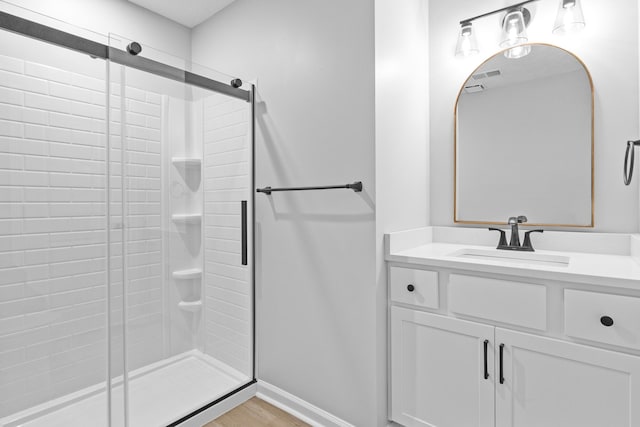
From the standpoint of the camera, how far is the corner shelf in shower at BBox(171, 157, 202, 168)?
66.9 inches

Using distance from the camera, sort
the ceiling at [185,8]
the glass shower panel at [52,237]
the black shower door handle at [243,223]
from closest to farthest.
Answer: the glass shower panel at [52,237] < the black shower door handle at [243,223] < the ceiling at [185,8]

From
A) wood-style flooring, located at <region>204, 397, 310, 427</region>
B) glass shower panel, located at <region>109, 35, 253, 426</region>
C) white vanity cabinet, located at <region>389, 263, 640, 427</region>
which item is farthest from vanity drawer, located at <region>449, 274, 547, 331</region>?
glass shower panel, located at <region>109, 35, 253, 426</region>

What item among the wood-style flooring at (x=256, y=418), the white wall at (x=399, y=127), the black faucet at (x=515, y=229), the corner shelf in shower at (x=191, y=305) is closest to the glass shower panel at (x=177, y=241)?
the corner shelf in shower at (x=191, y=305)

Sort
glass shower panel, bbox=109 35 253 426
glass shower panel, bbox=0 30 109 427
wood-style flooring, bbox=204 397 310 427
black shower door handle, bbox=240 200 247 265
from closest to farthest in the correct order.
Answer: glass shower panel, bbox=0 30 109 427 < glass shower panel, bbox=109 35 253 426 < wood-style flooring, bbox=204 397 310 427 < black shower door handle, bbox=240 200 247 265

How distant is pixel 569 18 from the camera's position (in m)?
1.60

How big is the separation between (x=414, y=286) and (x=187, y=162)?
1.26 m

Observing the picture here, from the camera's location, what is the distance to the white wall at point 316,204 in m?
1.61

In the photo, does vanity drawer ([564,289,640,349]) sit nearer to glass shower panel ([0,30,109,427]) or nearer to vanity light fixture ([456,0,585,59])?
vanity light fixture ([456,0,585,59])

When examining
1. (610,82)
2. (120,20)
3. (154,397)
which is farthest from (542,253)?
(120,20)

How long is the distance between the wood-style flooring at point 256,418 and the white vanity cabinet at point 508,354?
57 centimetres

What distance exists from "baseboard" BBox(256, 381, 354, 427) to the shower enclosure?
25 centimetres

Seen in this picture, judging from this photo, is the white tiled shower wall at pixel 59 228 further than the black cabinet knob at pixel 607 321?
Yes

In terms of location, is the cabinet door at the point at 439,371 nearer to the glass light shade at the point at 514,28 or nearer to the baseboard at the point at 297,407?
the baseboard at the point at 297,407

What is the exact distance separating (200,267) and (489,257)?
1487 millimetres
